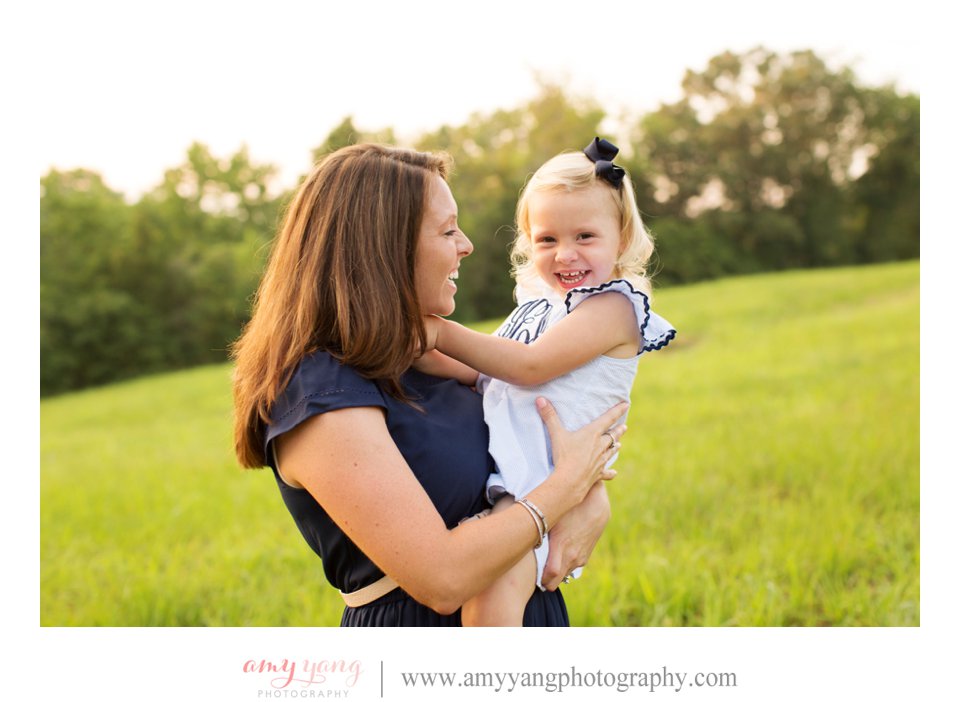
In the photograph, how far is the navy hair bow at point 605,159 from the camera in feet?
5.26

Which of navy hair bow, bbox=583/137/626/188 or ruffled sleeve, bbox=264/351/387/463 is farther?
navy hair bow, bbox=583/137/626/188

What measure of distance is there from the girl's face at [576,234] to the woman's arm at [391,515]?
0.56 m

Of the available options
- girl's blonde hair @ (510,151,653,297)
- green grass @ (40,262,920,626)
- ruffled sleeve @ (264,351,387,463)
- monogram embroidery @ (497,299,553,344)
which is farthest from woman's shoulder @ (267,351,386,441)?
green grass @ (40,262,920,626)

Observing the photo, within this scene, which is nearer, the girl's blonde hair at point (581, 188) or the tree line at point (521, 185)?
the girl's blonde hair at point (581, 188)

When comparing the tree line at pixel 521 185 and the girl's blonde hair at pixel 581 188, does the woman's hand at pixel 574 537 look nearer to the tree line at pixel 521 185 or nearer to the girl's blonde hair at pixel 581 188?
the girl's blonde hair at pixel 581 188

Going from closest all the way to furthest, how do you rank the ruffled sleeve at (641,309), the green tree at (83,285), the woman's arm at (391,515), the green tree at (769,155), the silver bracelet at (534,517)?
the woman's arm at (391,515) → the silver bracelet at (534,517) → the ruffled sleeve at (641,309) → the green tree at (769,155) → the green tree at (83,285)

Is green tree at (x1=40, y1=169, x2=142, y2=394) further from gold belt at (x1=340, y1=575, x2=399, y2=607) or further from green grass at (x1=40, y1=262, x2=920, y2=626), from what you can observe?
gold belt at (x1=340, y1=575, x2=399, y2=607)

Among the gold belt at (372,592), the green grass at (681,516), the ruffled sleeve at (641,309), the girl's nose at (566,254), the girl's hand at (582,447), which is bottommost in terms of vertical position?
the green grass at (681,516)

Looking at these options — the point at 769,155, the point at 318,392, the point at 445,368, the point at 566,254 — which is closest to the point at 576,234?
the point at 566,254

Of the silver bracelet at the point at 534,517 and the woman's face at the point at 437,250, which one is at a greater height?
the woman's face at the point at 437,250

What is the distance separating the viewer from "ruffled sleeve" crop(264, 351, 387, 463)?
1174 millimetres
